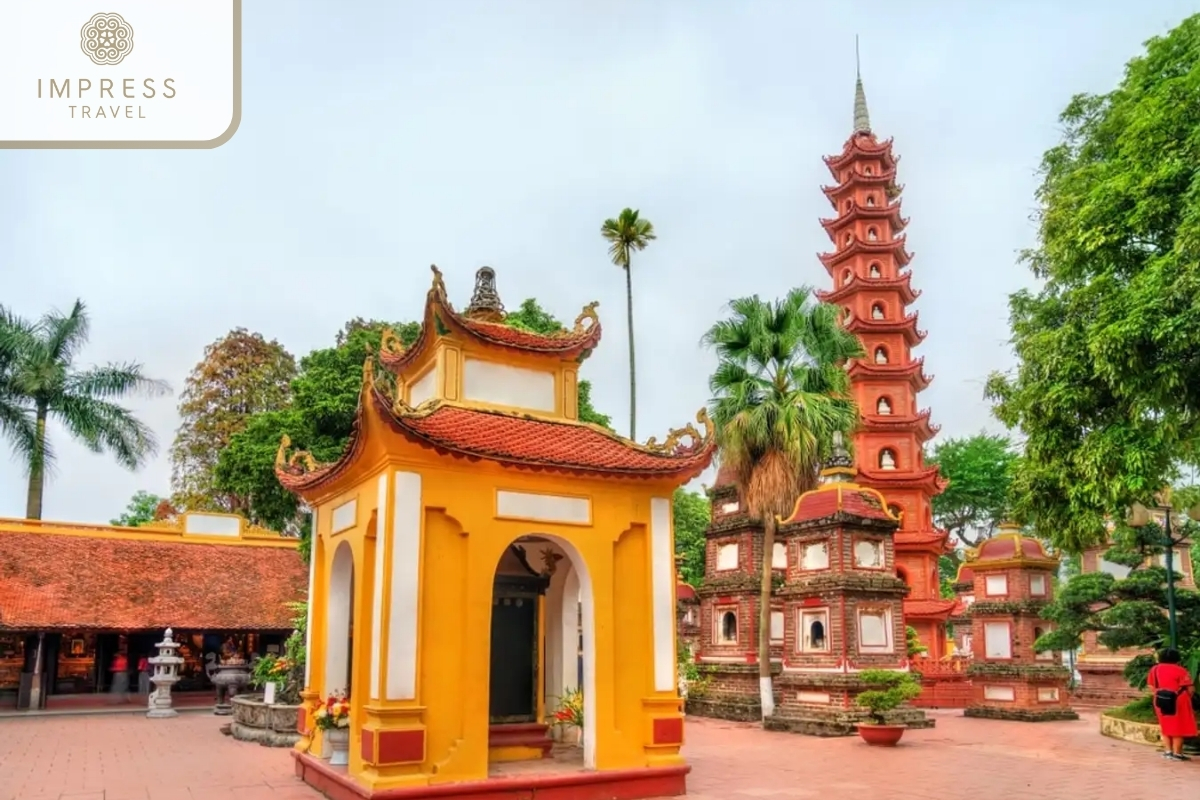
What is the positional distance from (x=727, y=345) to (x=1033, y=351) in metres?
9.97

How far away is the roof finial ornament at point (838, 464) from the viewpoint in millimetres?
21906

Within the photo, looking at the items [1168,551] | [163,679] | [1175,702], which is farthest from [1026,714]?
[163,679]

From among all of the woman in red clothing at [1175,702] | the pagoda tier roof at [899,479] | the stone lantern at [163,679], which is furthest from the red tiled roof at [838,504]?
the stone lantern at [163,679]

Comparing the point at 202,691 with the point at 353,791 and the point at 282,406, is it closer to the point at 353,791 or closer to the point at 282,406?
the point at 282,406

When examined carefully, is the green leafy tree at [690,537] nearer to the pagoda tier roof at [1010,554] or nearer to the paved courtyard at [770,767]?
the pagoda tier roof at [1010,554]

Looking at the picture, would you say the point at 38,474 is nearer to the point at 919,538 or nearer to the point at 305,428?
the point at 305,428

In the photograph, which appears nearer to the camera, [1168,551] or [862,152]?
[1168,551]

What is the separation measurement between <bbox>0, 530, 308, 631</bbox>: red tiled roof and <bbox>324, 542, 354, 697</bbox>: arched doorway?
47.8 feet

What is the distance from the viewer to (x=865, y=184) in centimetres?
3831

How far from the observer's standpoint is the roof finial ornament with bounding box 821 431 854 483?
21906mm

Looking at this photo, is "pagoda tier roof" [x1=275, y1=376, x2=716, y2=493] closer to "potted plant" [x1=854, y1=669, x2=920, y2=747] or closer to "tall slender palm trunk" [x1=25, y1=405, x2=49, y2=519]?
"potted plant" [x1=854, y1=669, x2=920, y2=747]

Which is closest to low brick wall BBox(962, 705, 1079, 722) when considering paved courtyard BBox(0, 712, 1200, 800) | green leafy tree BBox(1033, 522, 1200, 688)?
paved courtyard BBox(0, 712, 1200, 800)

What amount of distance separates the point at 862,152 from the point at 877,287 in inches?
247

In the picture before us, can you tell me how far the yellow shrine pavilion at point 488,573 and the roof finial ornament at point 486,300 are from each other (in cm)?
3
